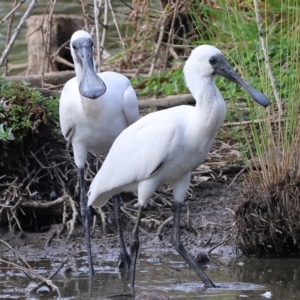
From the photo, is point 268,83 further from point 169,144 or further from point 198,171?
point 198,171

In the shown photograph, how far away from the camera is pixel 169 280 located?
263 inches

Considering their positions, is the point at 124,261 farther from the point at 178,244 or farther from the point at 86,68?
the point at 86,68

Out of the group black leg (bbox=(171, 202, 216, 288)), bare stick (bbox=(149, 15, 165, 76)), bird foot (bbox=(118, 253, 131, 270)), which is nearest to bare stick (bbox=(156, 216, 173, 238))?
bird foot (bbox=(118, 253, 131, 270))

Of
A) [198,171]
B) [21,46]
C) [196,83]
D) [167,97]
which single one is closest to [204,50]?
[196,83]

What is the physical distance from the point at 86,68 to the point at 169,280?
76.1 inches

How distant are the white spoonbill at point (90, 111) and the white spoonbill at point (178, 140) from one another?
Answer: 2.08 ft

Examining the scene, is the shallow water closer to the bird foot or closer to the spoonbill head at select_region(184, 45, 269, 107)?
the bird foot

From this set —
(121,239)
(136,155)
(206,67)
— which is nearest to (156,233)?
(121,239)

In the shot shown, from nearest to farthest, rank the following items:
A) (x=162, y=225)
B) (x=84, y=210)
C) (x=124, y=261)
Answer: (x=124, y=261) < (x=84, y=210) < (x=162, y=225)

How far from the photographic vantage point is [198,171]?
29.1 ft

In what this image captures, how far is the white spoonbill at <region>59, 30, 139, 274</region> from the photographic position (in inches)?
294

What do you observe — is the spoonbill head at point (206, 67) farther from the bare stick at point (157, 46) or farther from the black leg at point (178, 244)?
the bare stick at point (157, 46)

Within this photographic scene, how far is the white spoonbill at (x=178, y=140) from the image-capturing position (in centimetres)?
646

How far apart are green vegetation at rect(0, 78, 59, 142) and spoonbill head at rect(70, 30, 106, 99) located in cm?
76
